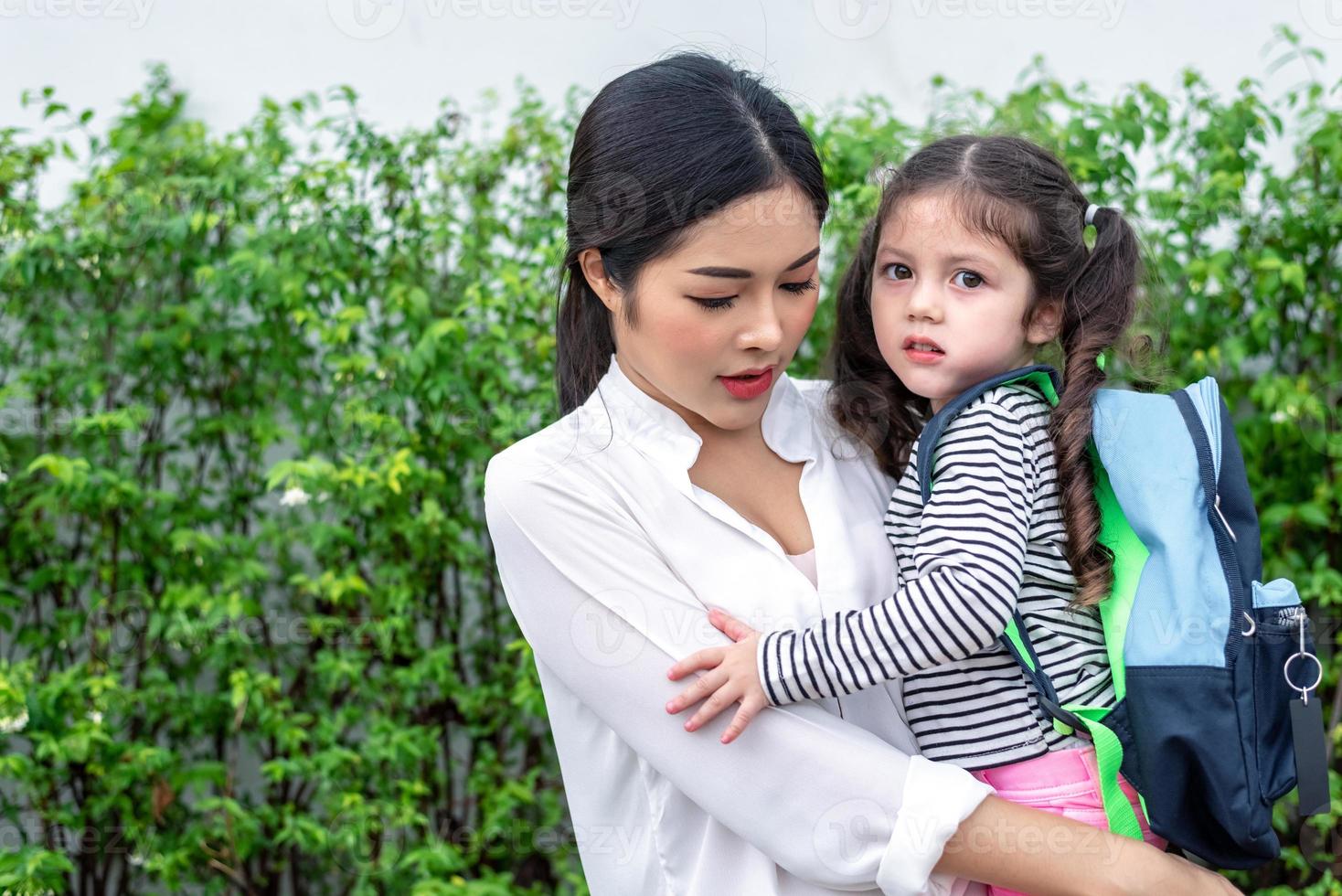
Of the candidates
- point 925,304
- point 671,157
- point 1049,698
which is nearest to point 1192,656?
point 1049,698

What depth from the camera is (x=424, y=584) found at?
333cm

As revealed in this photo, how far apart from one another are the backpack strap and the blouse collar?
0.20 meters

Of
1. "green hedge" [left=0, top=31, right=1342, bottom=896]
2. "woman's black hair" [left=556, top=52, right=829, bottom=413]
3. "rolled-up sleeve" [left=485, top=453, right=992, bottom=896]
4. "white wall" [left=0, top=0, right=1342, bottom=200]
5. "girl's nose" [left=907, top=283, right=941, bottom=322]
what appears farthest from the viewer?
"white wall" [left=0, top=0, right=1342, bottom=200]

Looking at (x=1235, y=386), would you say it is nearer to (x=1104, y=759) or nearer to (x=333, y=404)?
(x=1104, y=759)

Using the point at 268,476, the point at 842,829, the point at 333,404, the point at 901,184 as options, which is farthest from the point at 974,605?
the point at 333,404

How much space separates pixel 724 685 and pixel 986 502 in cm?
36

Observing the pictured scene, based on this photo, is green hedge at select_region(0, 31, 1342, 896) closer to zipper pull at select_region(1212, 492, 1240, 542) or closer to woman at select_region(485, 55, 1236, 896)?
woman at select_region(485, 55, 1236, 896)

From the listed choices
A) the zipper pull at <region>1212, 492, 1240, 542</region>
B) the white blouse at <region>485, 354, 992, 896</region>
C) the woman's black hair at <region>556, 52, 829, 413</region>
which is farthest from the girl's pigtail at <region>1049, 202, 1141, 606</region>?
the woman's black hair at <region>556, 52, 829, 413</region>

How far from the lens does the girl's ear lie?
170 cm

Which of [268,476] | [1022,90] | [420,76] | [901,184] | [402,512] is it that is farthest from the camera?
[420,76]

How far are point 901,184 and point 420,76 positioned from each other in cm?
239

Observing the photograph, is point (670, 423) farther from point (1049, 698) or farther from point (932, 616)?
point (1049, 698)

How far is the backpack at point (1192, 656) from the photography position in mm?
1460

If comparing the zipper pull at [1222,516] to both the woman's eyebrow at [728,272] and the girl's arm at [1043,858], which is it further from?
the woman's eyebrow at [728,272]
